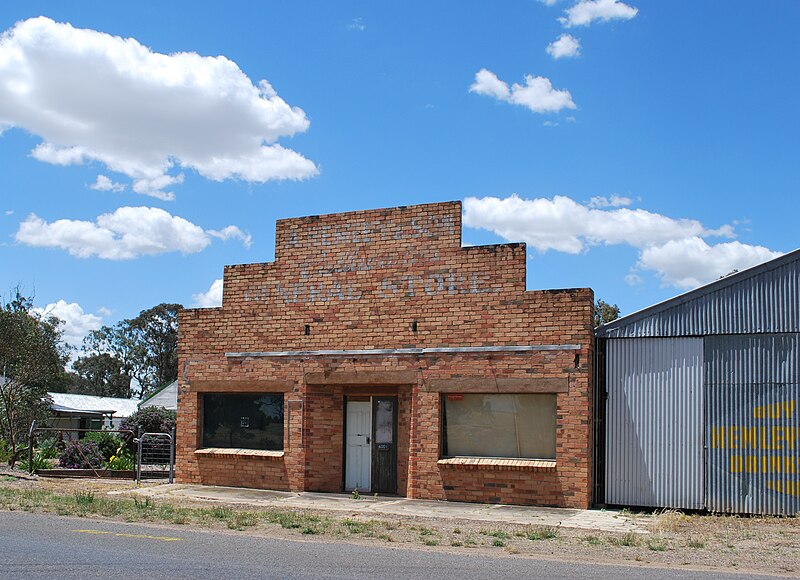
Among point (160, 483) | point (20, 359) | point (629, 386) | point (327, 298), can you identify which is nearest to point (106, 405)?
point (20, 359)

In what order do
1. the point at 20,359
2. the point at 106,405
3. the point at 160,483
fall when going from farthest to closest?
the point at 106,405, the point at 20,359, the point at 160,483

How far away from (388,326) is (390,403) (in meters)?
1.58

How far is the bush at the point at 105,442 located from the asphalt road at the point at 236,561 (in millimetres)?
12935

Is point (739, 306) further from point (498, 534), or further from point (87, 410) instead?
point (87, 410)

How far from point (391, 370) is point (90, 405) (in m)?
42.1

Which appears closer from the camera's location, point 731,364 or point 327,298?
point 731,364

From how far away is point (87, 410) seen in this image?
50.2 m

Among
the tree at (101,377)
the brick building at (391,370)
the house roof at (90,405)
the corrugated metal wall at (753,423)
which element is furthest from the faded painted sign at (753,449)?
the tree at (101,377)

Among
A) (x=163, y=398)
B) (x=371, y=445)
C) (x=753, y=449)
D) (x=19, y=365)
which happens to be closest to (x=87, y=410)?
(x=163, y=398)

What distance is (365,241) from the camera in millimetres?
16938

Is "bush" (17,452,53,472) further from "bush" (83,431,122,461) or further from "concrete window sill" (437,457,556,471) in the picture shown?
"concrete window sill" (437,457,556,471)

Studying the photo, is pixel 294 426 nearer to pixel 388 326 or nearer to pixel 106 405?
pixel 388 326

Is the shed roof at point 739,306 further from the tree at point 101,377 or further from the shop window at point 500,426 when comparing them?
the tree at point 101,377

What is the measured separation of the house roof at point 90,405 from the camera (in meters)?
48.7
